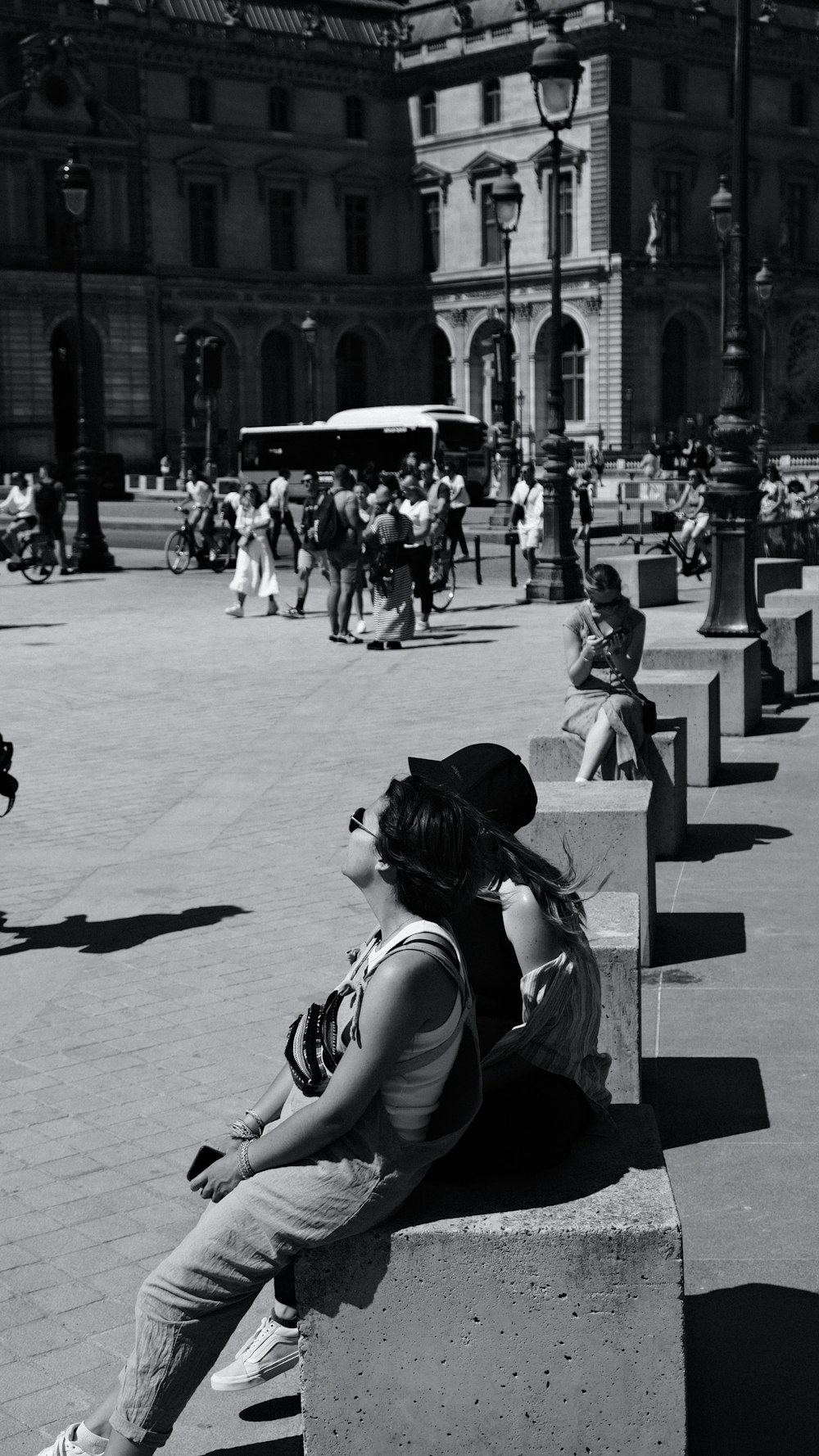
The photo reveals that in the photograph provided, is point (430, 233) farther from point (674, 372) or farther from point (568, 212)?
point (674, 372)

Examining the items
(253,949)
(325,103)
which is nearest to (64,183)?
(253,949)

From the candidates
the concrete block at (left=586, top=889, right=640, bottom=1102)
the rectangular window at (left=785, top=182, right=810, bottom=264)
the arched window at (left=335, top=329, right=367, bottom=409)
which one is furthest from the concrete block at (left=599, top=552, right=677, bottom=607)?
the rectangular window at (left=785, top=182, right=810, bottom=264)

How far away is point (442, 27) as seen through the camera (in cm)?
6856

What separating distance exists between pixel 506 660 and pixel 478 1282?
43.9 ft

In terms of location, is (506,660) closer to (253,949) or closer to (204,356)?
(253,949)

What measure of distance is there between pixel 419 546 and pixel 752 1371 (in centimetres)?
1410

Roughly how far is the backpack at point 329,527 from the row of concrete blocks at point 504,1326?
47.8 ft

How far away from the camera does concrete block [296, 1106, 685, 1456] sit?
324cm

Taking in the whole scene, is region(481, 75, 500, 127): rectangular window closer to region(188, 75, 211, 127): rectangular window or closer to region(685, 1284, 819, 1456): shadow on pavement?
region(188, 75, 211, 127): rectangular window

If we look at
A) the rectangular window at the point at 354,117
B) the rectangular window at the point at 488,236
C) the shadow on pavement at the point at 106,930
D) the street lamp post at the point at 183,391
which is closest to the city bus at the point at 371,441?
the street lamp post at the point at 183,391

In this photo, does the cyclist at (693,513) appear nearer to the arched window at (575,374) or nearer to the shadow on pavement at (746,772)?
the shadow on pavement at (746,772)

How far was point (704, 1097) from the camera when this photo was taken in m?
5.54

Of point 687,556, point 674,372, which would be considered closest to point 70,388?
point 674,372

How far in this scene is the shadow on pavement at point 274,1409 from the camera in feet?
12.8
